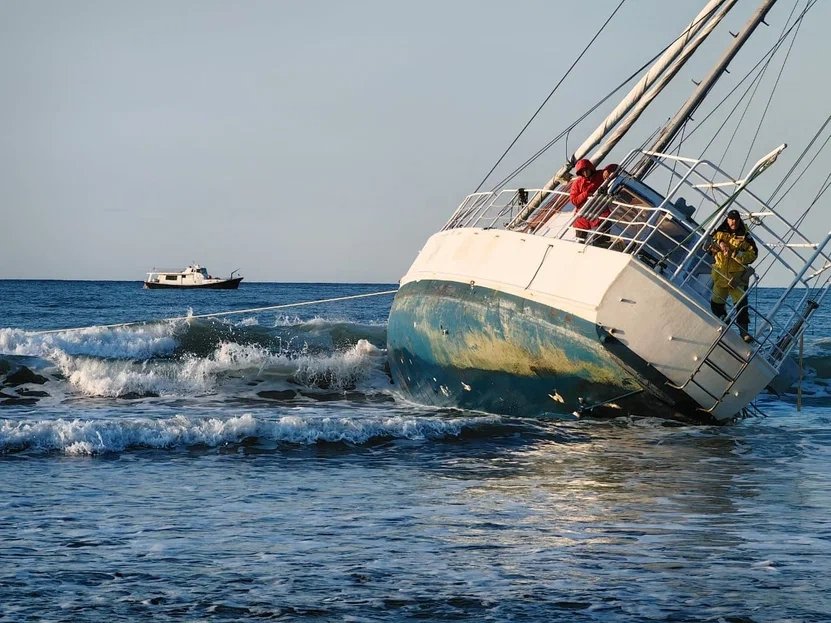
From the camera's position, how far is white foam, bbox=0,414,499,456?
15.5m

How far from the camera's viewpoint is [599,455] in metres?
15.0

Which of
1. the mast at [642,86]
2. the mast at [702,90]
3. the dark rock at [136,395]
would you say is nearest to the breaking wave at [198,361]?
the dark rock at [136,395]

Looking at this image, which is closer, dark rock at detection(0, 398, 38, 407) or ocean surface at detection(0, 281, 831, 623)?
ocean surface at detection(0, 281, 831, 623)

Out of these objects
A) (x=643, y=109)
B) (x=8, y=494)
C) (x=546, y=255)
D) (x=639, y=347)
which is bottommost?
(x=8, y=494)

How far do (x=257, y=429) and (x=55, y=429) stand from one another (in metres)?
2.81

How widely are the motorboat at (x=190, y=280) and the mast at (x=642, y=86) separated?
103m

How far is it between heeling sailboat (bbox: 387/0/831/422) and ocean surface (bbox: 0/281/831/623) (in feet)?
2.20

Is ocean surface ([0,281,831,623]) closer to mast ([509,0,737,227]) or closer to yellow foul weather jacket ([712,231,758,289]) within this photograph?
yellow foul weather jacket ([712,231,758,289])

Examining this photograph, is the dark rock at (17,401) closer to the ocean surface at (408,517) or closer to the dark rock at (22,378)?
the ocean surface at (408,517)

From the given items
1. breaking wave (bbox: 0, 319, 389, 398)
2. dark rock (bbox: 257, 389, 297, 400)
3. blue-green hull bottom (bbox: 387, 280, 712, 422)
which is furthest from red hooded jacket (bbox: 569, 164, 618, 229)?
breaking wave (bbox: 0, 319, 389, 398)

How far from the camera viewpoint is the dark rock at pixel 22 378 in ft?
83.1

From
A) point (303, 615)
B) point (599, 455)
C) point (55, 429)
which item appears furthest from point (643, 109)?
point (303, 615)

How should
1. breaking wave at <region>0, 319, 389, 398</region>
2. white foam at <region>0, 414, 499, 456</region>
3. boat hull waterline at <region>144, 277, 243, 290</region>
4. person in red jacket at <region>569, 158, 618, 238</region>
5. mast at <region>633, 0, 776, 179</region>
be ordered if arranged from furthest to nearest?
boat hull waterline at <region>144, 277, 243, 290</region>, breaking wave at <region>0, 319, 389, 398</region>, mast at <region>633, 0, 776, 179</region>, person in red jacket at <region>569, 158, 618, 238</region>, white foam at <region>0, 414, 499, 456</region>

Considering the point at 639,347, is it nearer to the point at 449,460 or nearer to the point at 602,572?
the point at 449,460
